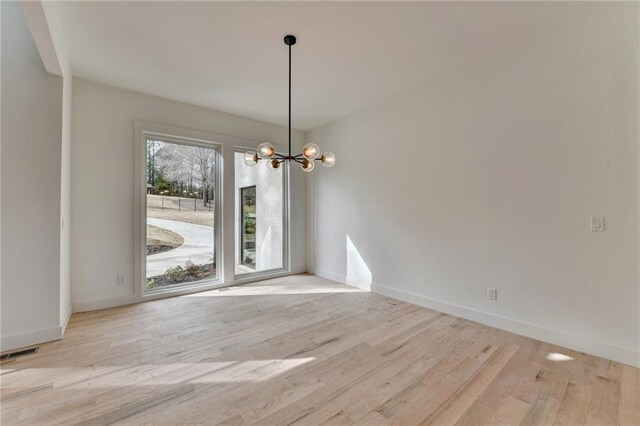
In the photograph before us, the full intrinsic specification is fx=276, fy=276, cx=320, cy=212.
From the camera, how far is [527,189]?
2689 mm

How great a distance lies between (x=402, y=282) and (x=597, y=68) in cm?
289

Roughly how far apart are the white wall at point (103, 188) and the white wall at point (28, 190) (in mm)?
805

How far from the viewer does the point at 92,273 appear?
341 cm

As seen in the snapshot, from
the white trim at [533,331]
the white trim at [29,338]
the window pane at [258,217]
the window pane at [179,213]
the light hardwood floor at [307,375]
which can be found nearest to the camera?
the light hardwood floor at [307,375]

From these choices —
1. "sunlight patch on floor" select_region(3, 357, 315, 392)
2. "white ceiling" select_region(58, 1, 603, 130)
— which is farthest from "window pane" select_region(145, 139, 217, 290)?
"sunlight patch on floor" select_region(3, 357, 315, 392)

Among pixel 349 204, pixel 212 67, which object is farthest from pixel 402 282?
pixel 212 67

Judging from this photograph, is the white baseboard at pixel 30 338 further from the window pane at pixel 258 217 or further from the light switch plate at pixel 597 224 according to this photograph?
the light switch plate at pixel 597 224

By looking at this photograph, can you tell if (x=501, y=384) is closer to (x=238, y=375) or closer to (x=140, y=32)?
(x=238, y=375)

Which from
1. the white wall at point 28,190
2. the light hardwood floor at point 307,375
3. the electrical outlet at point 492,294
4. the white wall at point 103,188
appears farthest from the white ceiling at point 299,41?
the light hardwood floor at point 307,375

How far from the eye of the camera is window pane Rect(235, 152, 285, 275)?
480cm

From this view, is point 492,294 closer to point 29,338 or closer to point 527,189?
point 527,189

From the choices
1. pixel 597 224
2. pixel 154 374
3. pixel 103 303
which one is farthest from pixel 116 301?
pixel 597 224

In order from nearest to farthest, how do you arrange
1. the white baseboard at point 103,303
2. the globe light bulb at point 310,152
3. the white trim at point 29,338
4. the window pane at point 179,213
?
1. the white trim at point 29,338
2. the globe light bulb at point 310,152
3. the white baseboard at point 103,303
4. the window pane at point 179,213

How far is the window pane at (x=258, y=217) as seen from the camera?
4801 millimetres
